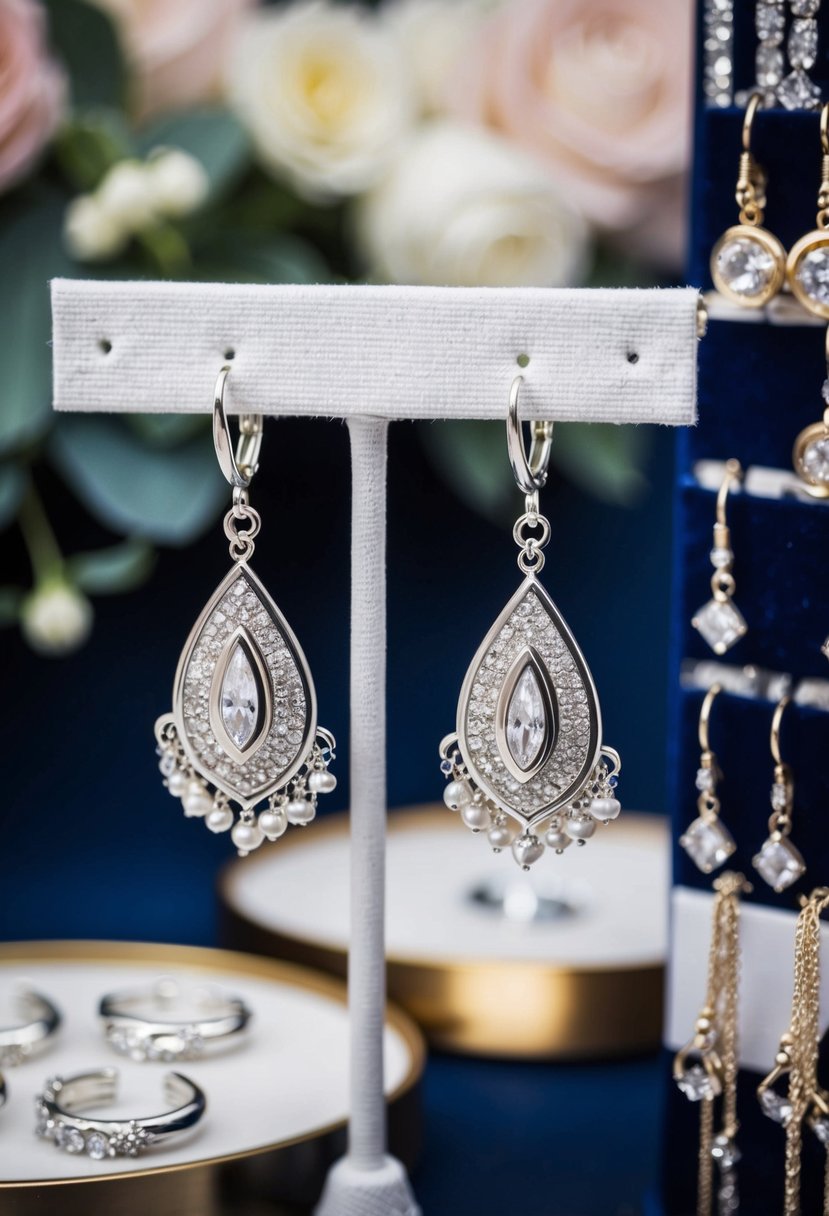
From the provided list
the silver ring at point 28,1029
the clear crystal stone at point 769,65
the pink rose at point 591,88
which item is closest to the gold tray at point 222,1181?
the silver ring at point 28,1029

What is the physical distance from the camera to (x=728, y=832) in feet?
2.17

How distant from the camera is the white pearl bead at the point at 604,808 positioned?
0.55 m

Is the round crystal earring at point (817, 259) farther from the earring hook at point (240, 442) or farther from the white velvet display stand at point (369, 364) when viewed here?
the earring hook at point (240, 442)

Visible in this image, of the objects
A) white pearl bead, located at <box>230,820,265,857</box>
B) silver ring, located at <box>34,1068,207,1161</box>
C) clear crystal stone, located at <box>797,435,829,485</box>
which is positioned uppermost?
clear crystal stone, located at <box>797,435,829,485</box>

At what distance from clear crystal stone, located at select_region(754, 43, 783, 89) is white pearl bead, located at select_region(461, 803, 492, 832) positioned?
307 mm

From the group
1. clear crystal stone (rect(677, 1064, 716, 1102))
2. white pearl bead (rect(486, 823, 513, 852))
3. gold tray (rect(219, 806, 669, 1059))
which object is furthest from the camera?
gold tray (rect(219, 806, 669, 1059))

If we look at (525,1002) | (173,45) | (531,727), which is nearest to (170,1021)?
(525,1002)

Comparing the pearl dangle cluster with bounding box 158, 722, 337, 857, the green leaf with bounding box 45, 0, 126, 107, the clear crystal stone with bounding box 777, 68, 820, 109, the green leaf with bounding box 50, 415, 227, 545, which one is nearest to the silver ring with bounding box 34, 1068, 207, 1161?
the pearl dangle cluster with bounding box 158, 722, 337, 857

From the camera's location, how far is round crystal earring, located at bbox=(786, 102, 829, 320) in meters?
0.59

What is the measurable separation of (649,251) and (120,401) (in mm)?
559

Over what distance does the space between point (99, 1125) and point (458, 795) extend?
22 centimetres

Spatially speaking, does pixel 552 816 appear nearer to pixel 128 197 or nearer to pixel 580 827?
pixel 580 827

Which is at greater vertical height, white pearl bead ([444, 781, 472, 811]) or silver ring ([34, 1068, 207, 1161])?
white pearl bead ([444, 781, 472, 811])

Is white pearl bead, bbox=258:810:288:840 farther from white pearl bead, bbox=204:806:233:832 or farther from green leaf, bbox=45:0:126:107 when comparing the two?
green leaf, bbox=45:0:126:107
